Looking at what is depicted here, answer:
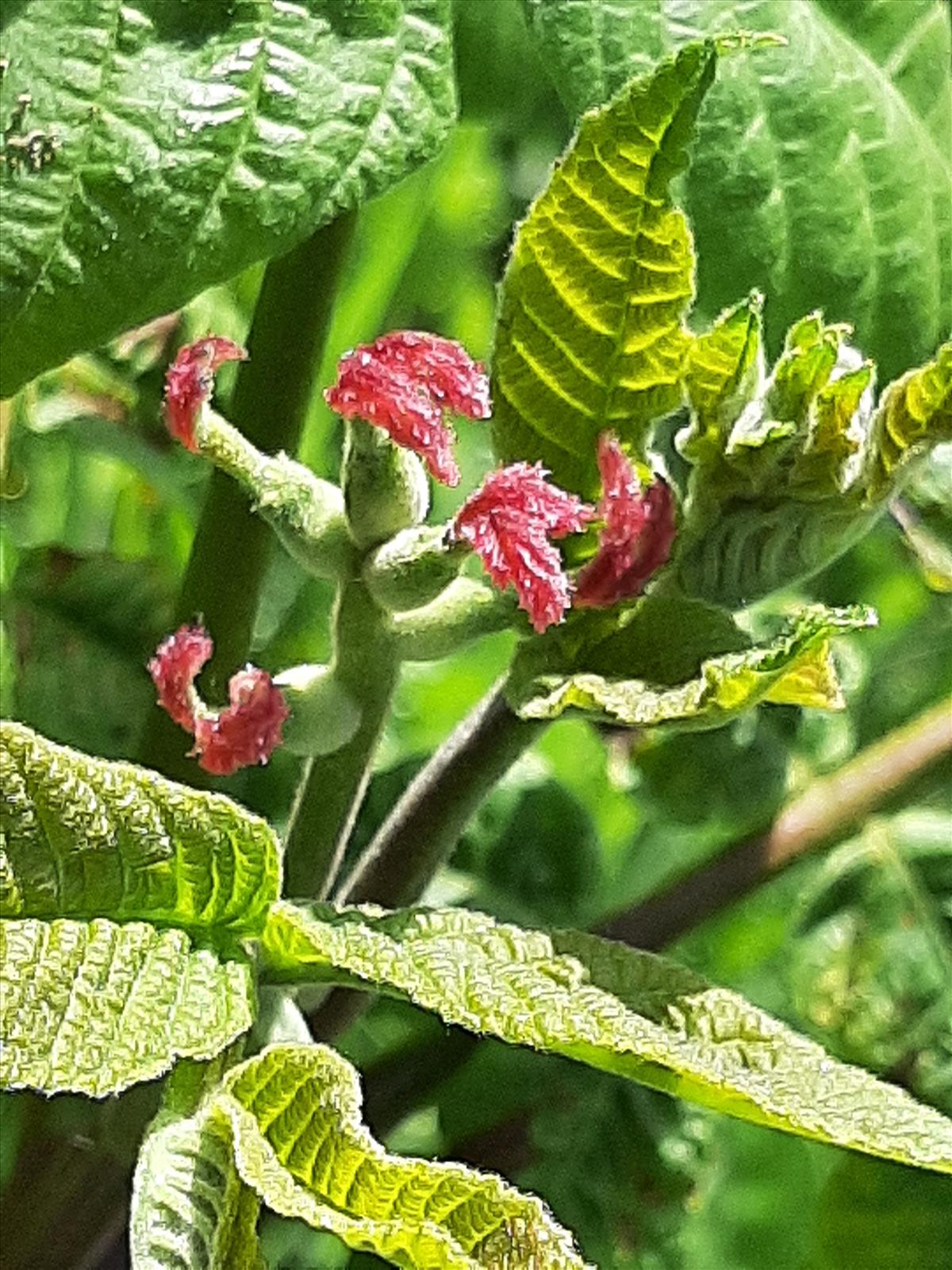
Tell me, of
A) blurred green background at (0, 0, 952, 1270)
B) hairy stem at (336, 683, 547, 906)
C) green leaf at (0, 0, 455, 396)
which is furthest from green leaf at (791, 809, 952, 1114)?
green leaf at (0, 0, 455, 396)

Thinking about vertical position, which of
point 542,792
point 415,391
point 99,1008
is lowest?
point 542,792

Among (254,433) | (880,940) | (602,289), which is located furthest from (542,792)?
(602,289)

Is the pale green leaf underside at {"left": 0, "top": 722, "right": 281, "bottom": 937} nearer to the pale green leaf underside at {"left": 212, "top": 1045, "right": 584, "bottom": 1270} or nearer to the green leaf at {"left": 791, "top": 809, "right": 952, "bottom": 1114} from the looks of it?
the pale green leaf underside at {"left": 212, "top": 1045, "right": 584, "bottom": 1270}

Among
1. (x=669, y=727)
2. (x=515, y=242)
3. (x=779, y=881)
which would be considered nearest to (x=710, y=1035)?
(x=669, y=727)

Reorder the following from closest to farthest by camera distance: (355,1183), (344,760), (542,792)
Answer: (355,1183), (344,760), (542,792)

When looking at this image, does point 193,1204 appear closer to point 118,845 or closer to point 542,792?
point 118,845

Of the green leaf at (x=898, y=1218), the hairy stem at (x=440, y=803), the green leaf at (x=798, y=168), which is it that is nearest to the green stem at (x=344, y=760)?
the hairy stem at (x=440, y=803)

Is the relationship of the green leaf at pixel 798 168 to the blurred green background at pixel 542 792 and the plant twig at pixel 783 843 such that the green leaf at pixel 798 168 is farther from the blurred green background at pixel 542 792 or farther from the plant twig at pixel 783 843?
the plant twig at pixel 783 843
